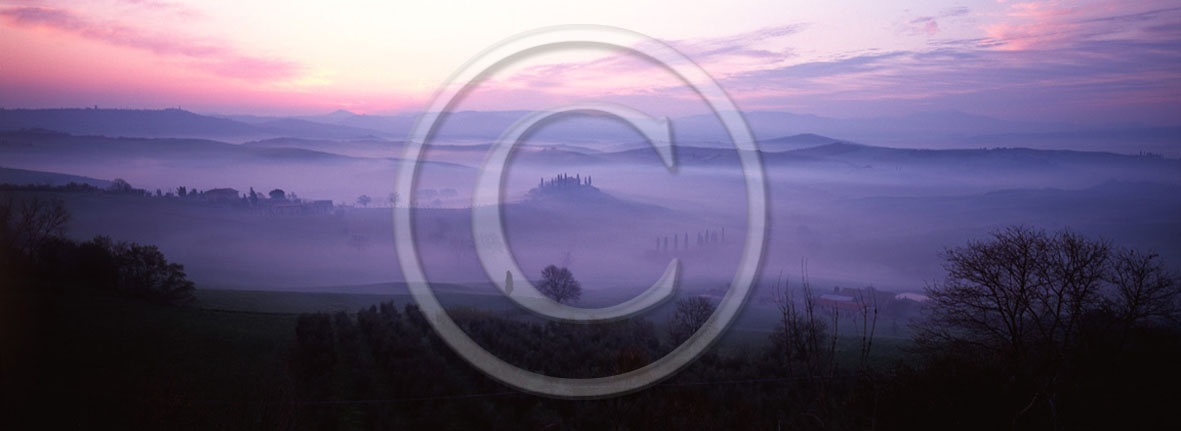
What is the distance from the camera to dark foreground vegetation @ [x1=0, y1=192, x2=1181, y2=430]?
12234 millimetres

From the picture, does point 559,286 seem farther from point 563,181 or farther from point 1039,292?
point 1039,292

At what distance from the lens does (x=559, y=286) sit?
186 ft

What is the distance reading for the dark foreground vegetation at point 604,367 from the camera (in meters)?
12.2

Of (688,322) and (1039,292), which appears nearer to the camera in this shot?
(1039,292)

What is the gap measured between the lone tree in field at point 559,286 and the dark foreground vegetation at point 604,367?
977 inches

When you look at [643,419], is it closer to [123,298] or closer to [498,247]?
[123,298]

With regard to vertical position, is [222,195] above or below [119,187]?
below

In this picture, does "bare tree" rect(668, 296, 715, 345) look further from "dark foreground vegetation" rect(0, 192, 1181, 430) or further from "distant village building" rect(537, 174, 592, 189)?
"distant village building" rect(537, 174, 592, 189)

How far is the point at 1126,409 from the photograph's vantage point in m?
13.6

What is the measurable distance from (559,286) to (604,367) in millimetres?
37498

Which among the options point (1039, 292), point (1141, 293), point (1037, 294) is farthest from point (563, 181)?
point (1141, 293)

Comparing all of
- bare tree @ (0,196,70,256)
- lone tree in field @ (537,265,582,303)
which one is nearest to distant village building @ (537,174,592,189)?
lone tree in field @ (537,265,582,303)

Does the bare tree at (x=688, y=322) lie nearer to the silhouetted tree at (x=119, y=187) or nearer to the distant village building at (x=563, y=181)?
the distant village building at (x=563, y=181)

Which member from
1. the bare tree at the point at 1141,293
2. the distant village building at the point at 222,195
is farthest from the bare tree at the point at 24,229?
the distant village building at the point at 222,195
